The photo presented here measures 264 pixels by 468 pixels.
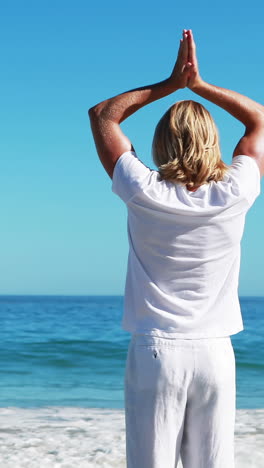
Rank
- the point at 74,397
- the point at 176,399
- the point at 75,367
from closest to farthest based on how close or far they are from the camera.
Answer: the point at 176,399 < the point at 74,397 < the point at 75,367

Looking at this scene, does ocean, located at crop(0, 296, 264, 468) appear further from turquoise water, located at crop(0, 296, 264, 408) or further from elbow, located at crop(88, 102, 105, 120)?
elbow, located at crop(88, 102, 105, 120)

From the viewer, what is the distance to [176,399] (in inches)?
89.9

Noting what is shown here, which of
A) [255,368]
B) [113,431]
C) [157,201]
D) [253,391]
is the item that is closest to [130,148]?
[157,201]

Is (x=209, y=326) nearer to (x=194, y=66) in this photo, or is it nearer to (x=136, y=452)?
(x=136, y=452)

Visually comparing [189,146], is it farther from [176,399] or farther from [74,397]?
[74,397]

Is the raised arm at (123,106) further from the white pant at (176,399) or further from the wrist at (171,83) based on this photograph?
the white pant at (176,399)

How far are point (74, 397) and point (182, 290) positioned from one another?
30.1 ft

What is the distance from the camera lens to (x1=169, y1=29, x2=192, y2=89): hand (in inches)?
98.5

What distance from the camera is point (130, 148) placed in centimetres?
243

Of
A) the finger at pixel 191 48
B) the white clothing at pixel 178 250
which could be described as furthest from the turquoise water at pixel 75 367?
the finger at pixel 191 48

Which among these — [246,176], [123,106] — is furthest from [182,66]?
[246,176]

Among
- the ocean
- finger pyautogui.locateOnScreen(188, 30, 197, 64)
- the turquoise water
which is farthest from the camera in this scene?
the turquoise water

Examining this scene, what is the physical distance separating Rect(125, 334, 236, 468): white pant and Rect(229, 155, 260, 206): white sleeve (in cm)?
49

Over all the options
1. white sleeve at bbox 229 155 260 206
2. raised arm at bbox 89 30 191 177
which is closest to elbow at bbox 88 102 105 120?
raised arm at bbox 89 30 191 177
